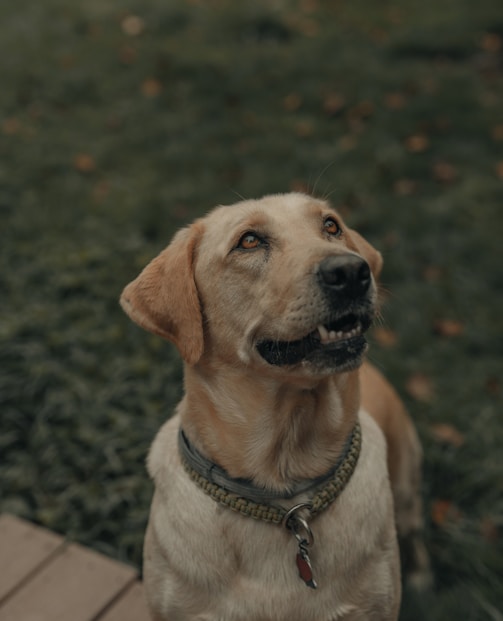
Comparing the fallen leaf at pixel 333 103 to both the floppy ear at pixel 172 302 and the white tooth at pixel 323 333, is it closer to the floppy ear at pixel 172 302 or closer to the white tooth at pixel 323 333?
the floppy ear at pixel 172 302

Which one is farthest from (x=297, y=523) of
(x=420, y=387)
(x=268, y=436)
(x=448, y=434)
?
(x=420, y=387)

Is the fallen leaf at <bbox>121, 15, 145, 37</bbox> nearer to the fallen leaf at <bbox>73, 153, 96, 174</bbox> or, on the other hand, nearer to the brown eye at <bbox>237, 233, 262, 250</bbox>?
the fallen leaf at <bbox>73, 153, 96, 174</bbox>

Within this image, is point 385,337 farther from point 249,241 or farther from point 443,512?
point 249,241

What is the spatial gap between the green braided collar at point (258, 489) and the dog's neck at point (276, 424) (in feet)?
0.09

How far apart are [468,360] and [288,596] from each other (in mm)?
2738

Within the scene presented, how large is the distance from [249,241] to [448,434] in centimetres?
219

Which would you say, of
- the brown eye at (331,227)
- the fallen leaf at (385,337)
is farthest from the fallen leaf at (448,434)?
the brown eye at (331,227)

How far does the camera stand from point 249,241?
245cm

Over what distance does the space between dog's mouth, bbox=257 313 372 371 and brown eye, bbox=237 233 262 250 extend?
0.39m

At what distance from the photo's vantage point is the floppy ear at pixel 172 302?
2.35 m

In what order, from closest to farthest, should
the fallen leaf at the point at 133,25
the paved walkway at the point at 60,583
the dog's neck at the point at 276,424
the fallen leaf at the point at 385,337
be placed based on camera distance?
the dog's neck at the point at 276,424 → the paved walkway at the point at 60,583 → the fallen leaf at the point at 385,337 → the fallen leaf at the point at 133,25

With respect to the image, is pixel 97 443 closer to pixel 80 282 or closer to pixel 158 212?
pixel 80 282

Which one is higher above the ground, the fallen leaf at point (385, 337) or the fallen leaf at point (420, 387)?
the fallen leaf at point (385, 337)

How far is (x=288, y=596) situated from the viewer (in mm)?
2223
